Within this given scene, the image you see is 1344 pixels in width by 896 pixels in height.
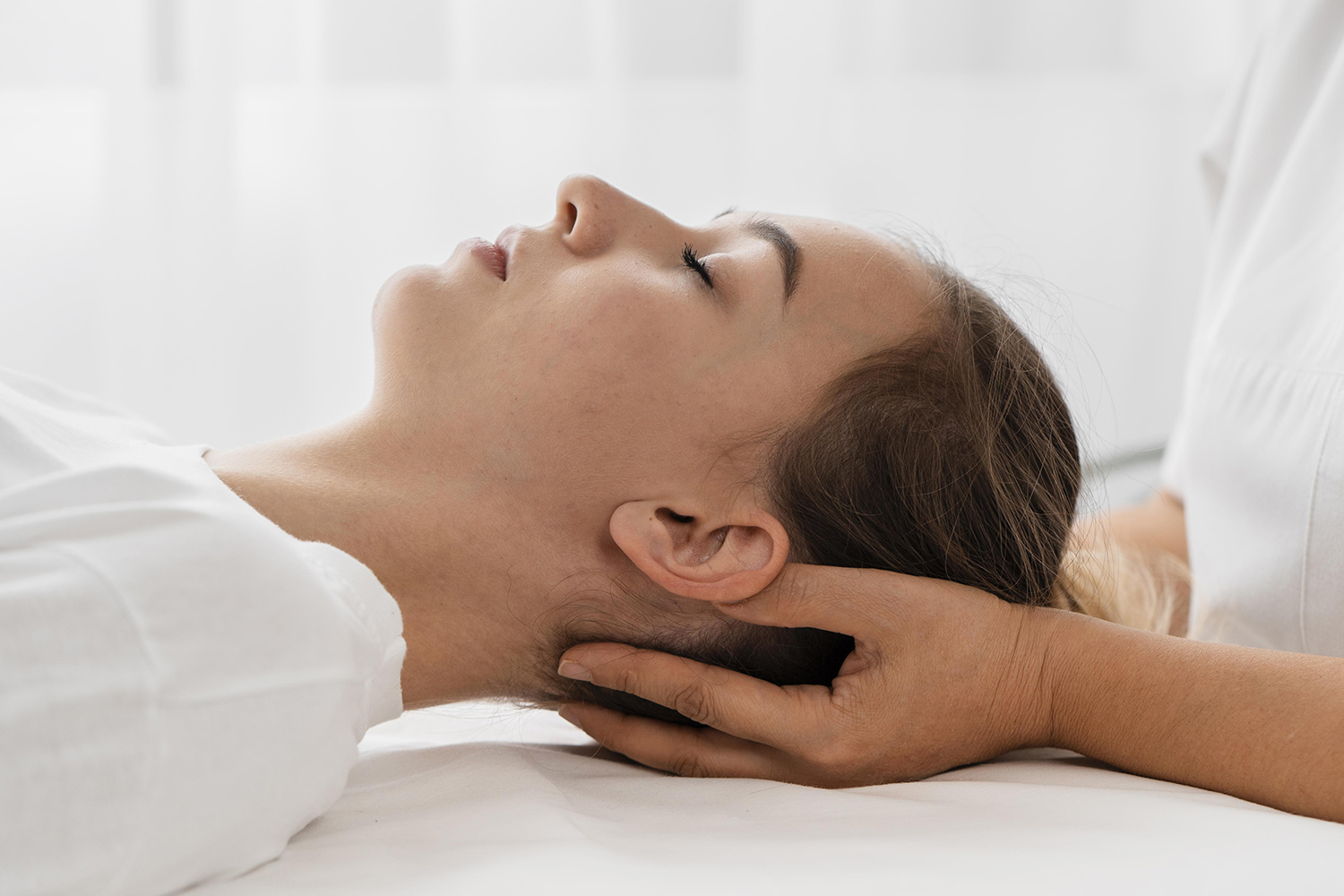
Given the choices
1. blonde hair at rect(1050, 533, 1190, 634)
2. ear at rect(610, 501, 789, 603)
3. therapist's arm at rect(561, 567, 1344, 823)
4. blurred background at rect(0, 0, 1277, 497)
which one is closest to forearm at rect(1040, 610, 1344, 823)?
therapist's arm at rect(561, 567, 1344, 823)

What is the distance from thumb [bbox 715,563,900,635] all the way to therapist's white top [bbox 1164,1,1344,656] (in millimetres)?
523

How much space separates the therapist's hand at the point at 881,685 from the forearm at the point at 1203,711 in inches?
1.2

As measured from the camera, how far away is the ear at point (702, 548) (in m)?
0.97

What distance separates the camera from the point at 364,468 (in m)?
1.03

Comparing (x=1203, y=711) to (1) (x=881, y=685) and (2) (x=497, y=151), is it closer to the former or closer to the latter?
(1) (x=881, y=685)

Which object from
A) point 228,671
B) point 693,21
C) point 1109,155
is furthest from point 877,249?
point 1109,155

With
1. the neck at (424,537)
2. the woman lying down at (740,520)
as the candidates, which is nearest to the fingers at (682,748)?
the woman lying down at (740,520)

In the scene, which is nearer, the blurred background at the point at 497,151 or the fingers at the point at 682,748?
the fingers at the point at 682,748

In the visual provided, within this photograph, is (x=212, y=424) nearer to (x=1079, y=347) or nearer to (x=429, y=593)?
(x=429, y=593)

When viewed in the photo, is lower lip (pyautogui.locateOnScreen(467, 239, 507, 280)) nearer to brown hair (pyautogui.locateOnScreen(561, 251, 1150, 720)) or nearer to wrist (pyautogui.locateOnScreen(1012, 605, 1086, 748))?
brown hair (pyautogui.locateOnScreen(561, 251, 1150, 720))

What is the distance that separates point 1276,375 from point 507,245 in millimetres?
887

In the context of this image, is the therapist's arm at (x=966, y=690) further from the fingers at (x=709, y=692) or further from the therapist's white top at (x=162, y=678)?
the therapist's white top at (x=162, y=678)

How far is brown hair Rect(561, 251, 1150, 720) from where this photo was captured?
40.1 inches

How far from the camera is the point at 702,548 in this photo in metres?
1.02
